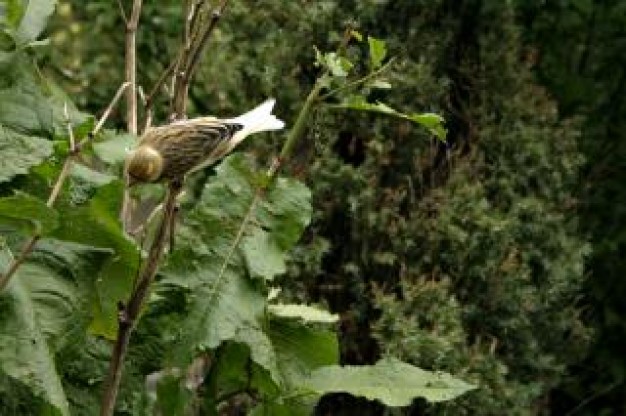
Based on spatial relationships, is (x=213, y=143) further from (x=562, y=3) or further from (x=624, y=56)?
(x=624, y=56)

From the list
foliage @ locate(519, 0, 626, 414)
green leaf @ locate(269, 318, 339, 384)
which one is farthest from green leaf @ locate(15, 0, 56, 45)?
foliage @ locate(519, 0, 626, 414)

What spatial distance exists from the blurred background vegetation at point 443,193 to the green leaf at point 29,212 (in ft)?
5.64

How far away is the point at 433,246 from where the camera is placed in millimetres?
3754

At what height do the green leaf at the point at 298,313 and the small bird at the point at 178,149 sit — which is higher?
the green leaf at the point at 298,313

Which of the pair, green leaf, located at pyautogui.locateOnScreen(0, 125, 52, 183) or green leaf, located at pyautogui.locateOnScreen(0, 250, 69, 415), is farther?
green leaf, located at pyautogui.locateOnScreen(0, 125, 52, 183)

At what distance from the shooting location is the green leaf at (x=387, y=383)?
2.23 meters

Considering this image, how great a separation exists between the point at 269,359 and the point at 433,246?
5.56ft

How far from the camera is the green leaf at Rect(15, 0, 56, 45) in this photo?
191cm

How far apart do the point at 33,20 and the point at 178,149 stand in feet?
1.52

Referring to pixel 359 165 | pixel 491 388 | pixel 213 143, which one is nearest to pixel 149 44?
pixel 359 165

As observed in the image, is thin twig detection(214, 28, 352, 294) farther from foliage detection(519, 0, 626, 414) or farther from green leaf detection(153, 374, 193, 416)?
foliage detection(519, 0, 626, 414)

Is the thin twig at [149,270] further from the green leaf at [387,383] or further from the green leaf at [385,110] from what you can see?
the green leaf at [387,383]

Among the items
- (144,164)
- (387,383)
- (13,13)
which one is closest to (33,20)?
(13,13)

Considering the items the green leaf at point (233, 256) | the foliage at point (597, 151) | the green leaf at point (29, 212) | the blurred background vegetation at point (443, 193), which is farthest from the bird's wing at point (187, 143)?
the foliage at point (597, 151)
